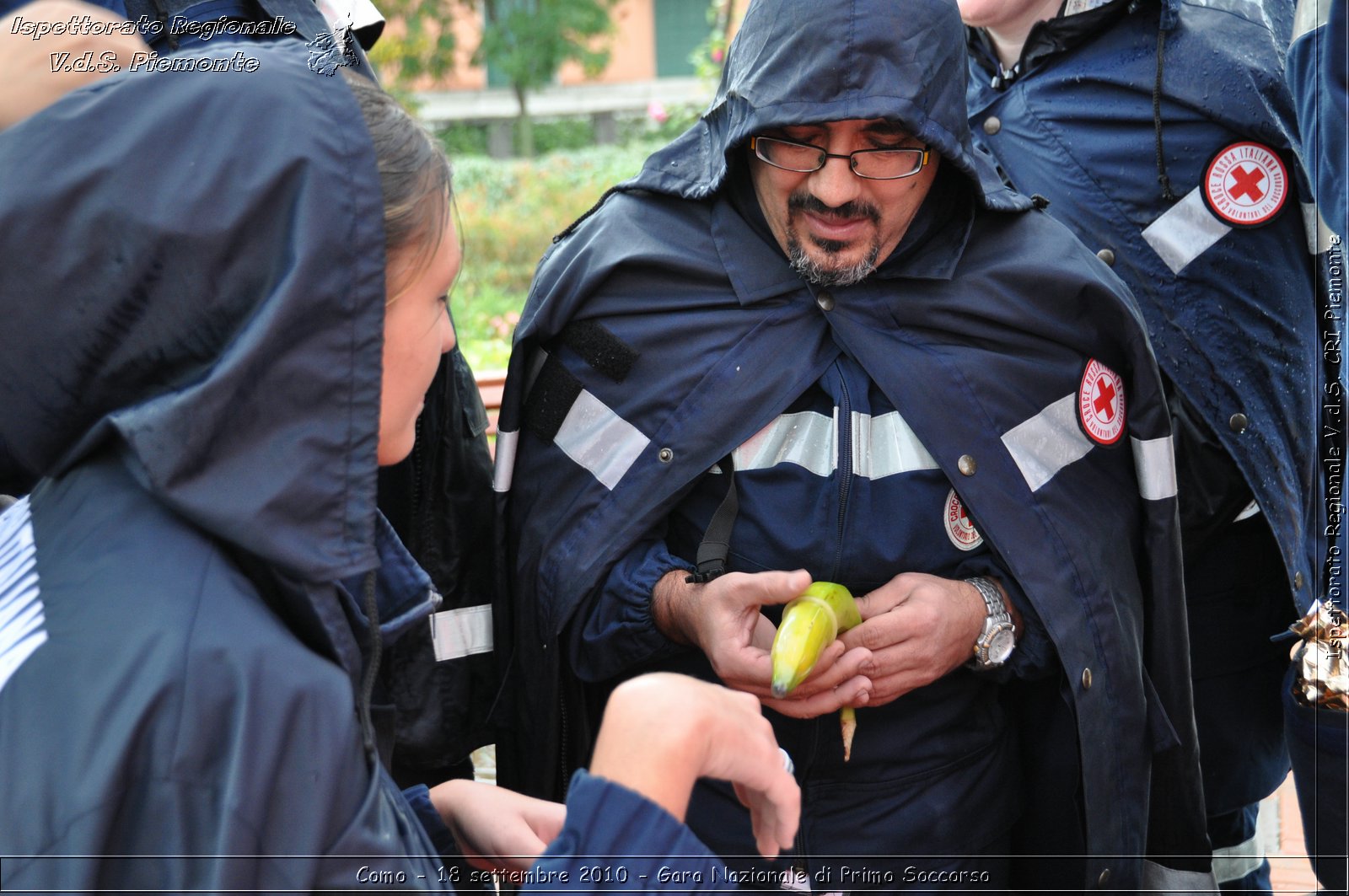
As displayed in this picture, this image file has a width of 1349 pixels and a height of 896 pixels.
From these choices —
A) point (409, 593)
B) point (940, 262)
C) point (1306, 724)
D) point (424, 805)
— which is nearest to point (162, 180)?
point (409, 593)

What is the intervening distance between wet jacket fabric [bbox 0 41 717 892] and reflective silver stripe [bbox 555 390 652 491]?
1.26m

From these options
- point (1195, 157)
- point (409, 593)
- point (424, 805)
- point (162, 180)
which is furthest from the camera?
point (1195, 157)

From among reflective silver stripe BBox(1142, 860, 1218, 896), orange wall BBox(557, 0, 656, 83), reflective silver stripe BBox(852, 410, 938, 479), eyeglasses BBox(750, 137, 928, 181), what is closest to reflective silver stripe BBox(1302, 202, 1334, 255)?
eyeglasses BBox(750, 137, 928, 181)

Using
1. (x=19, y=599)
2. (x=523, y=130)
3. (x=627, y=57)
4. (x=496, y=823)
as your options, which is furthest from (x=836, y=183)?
(x=627, y=57)

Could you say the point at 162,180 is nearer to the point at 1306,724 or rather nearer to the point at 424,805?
the point at 424,805

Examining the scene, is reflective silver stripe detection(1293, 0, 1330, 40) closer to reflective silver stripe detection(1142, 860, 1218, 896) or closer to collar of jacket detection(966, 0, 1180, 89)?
collar of jacket detection(966, 0, 1180, 89)

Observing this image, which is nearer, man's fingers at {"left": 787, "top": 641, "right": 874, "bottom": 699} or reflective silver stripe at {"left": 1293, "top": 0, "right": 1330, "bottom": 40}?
reflective silver stripe at {"left": 1293, "top": 0, "right": 1330, "bottom": 40}

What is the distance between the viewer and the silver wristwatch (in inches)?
101

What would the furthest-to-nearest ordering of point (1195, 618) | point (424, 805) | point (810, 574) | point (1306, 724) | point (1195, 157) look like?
point (1195, 618) < point (1195, 157) < point (810, 574) < point (1306, 724) < point (424, 805)

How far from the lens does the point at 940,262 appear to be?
2.70 metres

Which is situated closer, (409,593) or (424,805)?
(409,593)

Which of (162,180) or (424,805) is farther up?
(162,180)

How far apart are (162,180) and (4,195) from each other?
0.18 meters

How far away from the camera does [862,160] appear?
261 centimetres
